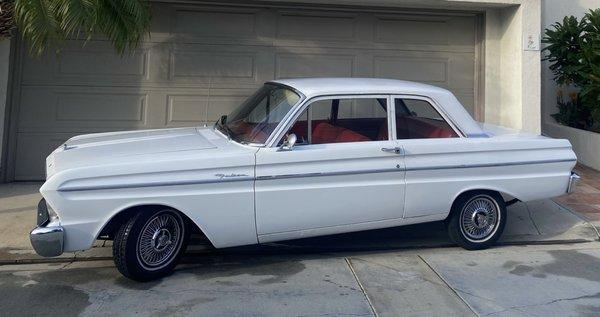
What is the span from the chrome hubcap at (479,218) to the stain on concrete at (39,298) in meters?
3.50

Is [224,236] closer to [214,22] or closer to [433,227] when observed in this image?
[433,227]

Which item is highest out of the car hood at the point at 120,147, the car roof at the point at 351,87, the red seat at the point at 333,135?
the car roof at the point at 351,87

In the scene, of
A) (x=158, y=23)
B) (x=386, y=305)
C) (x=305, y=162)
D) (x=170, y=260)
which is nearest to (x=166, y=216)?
(x=170, y=260)

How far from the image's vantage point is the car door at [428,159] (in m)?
5.00

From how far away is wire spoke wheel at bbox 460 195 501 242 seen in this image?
5.30 metres

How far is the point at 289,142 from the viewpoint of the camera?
14.8 ft

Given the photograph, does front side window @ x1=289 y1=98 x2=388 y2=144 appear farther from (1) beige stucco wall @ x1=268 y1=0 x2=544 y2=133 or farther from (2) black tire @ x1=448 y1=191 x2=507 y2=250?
(1) beige stucco wall @ x1=268 y1=0 x2=544 y2=133

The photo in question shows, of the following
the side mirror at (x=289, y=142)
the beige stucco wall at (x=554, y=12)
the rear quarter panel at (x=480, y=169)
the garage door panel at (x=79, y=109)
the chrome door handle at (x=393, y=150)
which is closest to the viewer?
the side mirror at (x=289, y=142)

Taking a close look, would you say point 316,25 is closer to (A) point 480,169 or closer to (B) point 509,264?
(A) point 480,169

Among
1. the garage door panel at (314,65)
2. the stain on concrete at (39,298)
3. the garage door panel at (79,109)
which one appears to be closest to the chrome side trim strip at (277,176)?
the stain on concrete at (39,298)

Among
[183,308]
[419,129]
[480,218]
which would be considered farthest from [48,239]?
[480,218]

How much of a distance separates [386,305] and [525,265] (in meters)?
1.73

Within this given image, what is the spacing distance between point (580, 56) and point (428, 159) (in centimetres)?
517

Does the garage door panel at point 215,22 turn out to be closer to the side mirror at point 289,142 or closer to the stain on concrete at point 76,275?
the side mirror at point 289,142
